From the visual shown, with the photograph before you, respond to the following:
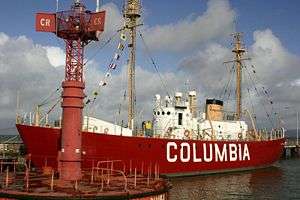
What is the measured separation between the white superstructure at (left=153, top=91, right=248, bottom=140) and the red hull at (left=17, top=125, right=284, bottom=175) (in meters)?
2.12

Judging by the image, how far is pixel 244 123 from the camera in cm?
5503

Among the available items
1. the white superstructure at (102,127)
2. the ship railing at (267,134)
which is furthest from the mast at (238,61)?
the white superstructure at (102,127)

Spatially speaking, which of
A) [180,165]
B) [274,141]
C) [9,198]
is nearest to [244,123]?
Answer: [274,141]

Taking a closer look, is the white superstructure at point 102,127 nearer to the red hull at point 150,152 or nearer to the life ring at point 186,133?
the red hull at point 150,152

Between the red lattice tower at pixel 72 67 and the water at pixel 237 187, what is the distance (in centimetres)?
1362

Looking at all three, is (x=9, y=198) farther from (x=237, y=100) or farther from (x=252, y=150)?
A: (x=237, y=100)

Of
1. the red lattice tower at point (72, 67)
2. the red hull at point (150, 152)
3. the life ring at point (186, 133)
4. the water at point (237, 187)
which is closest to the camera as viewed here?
the red lattice tower at point (72, 67)

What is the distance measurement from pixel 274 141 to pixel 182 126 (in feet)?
55.0

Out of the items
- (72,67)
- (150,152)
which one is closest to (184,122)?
(150,152)

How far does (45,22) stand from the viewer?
19031 millimetres

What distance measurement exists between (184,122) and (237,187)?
9.87 meters

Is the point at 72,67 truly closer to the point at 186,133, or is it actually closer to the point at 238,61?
the point at 186,133

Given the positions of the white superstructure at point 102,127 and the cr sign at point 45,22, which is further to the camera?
the white superstructure at point 102,127

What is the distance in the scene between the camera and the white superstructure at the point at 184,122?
4369cm
